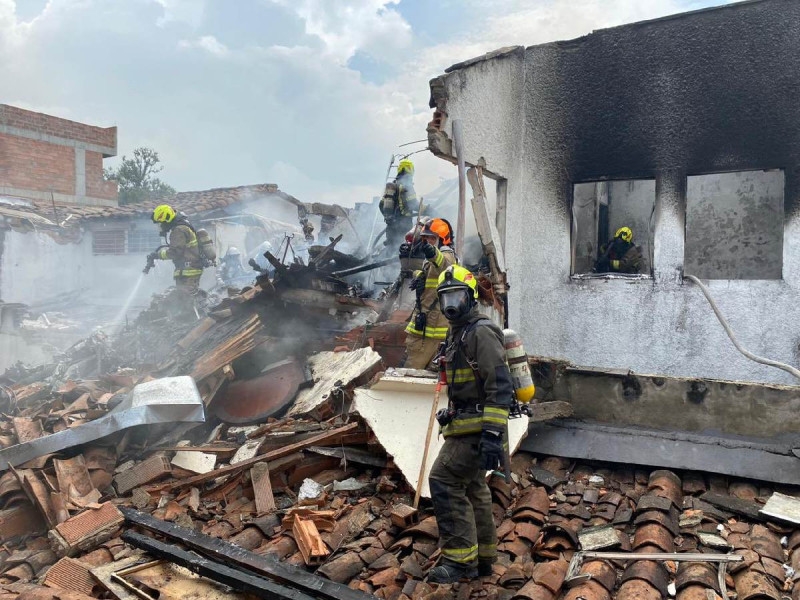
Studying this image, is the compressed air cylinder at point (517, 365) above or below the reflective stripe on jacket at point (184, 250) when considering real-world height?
below

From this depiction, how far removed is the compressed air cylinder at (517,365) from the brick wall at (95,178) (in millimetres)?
22282

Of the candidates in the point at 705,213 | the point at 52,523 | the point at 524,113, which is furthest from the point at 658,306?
the point at 52,523

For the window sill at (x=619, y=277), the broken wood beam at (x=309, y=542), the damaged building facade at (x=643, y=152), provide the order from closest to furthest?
1. the broken wood beam at (x=309, y=542)
2. the damaged building facade at (x=643, y=152)
3. the window sill at (x=619, y=277)

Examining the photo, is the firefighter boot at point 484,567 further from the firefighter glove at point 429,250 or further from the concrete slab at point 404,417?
the firefighter glove at point 429,250

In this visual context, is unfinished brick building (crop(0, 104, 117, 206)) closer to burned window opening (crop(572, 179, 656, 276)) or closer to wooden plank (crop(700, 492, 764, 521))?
burned window opening (crop(572, 179, 656, 276))

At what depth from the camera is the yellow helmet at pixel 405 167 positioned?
29.2 feet

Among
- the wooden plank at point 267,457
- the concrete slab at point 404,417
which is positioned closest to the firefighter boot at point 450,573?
the concrete slab at point 404,417

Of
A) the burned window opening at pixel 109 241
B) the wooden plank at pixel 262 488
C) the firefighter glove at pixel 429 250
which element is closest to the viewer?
the wooden plank at pixel 262 488

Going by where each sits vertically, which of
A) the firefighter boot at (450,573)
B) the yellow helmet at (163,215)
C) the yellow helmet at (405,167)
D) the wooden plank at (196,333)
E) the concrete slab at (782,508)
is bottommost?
the firefighter boot at (450,573)

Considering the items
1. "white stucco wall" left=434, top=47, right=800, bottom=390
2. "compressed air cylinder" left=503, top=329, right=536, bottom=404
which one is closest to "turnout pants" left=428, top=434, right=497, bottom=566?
"compressed air cylinder" left=503, top=329, right=536, bottom=404

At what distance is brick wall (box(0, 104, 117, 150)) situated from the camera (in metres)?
19.1

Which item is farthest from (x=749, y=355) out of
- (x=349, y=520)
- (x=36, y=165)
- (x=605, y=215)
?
(x=36, y=165)

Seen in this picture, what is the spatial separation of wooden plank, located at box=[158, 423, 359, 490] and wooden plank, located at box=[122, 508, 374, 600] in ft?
2.03

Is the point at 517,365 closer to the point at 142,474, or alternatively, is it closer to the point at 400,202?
the point at 142,474
